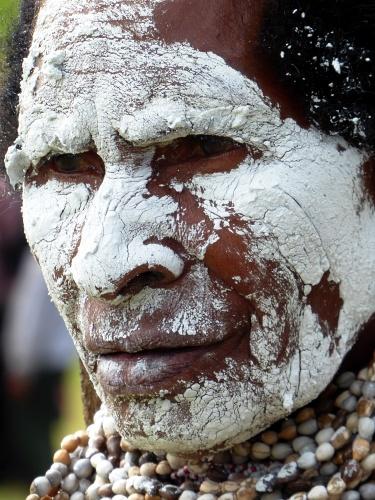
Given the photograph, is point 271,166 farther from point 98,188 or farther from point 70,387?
point 70,387

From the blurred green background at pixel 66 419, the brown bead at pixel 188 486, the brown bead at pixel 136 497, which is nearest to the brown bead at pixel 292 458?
the brown bead at pixel 188 486

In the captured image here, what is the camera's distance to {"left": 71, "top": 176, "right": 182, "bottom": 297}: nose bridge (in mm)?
2023

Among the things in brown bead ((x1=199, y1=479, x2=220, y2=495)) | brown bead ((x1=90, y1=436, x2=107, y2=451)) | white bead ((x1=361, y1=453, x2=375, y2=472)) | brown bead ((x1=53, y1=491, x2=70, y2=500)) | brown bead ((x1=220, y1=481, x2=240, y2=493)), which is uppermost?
white bead ((x1=361, y1=453, x2=375, y2=472))

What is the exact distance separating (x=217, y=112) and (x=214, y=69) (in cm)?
Answer: 8

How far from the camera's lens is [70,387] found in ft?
18.2

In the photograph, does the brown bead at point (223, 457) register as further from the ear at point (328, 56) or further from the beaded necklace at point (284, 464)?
the ear at point (328, 56)

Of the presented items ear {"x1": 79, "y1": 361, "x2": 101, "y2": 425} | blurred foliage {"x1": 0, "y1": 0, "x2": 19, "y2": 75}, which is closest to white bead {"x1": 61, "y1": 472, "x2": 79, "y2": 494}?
ear {"x1": 79, "y1": 361, "x2": 101, "y2": 425}

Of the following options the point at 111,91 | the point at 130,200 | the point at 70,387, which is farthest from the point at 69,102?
the point at 70,387

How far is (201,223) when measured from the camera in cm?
206

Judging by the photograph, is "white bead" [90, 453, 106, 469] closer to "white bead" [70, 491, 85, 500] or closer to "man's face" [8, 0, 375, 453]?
"white bead" [70, 491, 85, 500]

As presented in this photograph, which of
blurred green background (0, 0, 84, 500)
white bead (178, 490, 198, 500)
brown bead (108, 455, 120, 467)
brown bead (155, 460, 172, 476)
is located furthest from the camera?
blurred green background (0, 0, 84, 500)

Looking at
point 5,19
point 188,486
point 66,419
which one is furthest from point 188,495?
point 66,419

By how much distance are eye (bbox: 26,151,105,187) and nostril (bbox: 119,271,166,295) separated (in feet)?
0.74

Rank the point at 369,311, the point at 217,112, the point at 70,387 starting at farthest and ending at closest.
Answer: the point at 70,387 → the point at 369,311 → the point at 217,112
